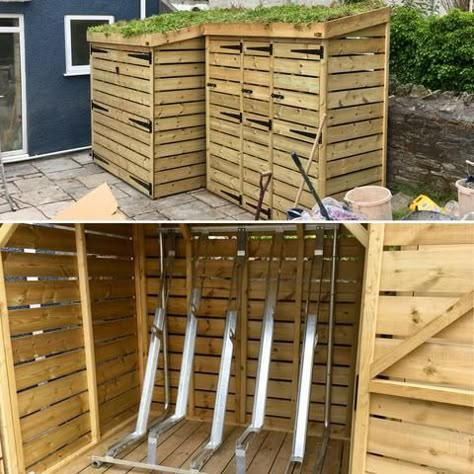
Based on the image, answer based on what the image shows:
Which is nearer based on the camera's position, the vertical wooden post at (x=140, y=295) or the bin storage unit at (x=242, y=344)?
the bin storage unit at (x=242, y=344)

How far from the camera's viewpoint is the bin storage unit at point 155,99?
336cm

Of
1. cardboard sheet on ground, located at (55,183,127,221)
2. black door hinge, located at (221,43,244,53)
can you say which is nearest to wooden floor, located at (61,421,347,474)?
cardboard sheet on ground, located at (55,183,127,221)

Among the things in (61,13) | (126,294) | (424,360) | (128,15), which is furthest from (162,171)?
(424,360)

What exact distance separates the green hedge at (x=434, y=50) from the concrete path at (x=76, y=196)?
152 cm

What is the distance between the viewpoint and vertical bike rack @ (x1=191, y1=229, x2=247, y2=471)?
8.40ft

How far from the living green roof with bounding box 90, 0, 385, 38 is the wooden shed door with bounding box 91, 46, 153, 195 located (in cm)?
16

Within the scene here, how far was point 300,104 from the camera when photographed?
9.70ft

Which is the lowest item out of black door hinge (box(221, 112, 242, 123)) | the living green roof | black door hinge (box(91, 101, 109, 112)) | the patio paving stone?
the patio paving stone

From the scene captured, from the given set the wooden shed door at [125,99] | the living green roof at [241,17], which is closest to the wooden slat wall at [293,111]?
the living green roof at [241,17]

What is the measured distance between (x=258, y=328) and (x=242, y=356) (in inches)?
5.9

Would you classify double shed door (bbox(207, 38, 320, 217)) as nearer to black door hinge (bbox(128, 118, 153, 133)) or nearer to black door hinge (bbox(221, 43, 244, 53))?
black door hinge (bbox(221, 43, 244, 53))

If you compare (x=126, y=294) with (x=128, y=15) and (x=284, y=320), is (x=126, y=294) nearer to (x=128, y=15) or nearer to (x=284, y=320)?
(x=284, y=320)

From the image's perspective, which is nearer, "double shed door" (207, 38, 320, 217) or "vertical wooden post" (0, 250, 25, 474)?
"vertical wooden post" (0, 250, 25, 474)

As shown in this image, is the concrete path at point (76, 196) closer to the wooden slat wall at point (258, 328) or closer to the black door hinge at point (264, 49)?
the wooden slat wall at point (258, 328)
